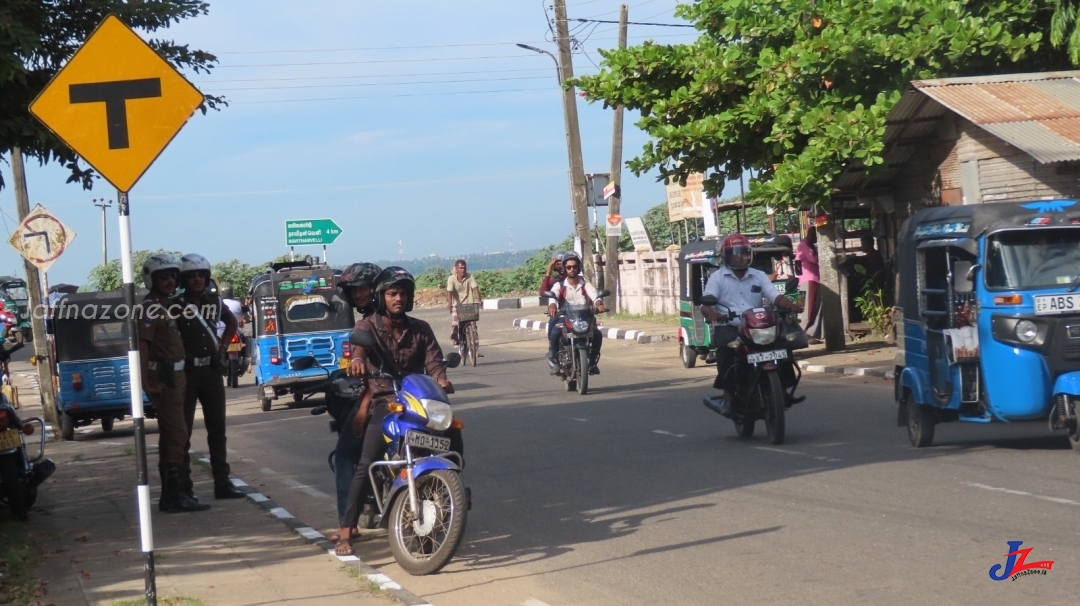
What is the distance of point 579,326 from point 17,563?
33.5ft

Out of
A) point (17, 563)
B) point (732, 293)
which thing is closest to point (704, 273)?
point (732, 293)

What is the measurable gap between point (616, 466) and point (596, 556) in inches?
133

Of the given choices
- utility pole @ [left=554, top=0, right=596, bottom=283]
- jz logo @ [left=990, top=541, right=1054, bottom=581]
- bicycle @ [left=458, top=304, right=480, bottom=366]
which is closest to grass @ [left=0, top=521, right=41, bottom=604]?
jz logo @ [left=990, top=541, right=1054, bottom=581]

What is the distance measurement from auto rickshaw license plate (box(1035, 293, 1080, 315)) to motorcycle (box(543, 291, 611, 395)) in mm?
7909

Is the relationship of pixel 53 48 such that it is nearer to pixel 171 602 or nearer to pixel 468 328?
pixel 171 602

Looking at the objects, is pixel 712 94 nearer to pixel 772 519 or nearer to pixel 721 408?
pixel 721 408

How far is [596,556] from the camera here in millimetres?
7371

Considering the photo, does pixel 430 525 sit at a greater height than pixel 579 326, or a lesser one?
lesser

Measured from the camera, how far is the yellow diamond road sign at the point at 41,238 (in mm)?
16922

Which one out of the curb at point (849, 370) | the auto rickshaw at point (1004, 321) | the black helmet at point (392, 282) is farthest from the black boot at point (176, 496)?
the curb at point (849, 370)

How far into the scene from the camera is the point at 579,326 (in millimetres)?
17188

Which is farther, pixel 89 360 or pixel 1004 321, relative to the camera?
pixel 89 360

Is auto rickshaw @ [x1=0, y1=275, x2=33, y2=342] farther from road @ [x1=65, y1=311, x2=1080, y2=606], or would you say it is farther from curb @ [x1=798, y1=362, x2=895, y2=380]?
road @ [x1=65, y1=311, x2=1080, y2=606]

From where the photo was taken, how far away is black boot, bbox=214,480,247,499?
33.9 ft
